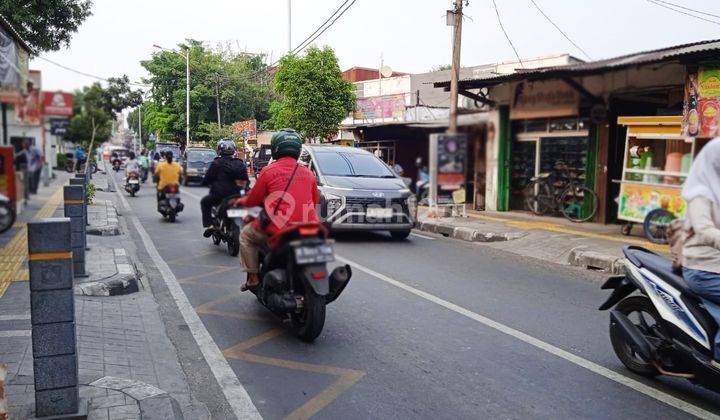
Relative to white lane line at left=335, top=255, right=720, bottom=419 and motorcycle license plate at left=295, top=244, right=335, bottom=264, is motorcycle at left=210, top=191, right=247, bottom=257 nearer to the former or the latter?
motorcycle license plate at left=295, top=244, right=335, bottom=264

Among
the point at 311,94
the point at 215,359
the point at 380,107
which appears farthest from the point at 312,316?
the point at 380,107

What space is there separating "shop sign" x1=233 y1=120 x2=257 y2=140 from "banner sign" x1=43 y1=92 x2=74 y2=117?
2.04 ft

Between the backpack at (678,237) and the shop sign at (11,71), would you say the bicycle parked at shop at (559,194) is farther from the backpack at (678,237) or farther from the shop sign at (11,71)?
the shop sign at (11,71)

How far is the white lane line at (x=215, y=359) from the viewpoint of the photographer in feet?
11.0

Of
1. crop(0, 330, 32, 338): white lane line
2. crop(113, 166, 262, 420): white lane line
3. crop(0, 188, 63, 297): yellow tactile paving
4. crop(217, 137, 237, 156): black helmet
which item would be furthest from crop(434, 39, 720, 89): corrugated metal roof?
crop(0, 188, 63, 297): yellow tactile paving

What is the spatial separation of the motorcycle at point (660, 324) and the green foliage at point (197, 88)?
2.70 meters

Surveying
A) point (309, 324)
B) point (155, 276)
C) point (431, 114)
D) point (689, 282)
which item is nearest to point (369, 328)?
point (309, 324)

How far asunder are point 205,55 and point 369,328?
138 inches

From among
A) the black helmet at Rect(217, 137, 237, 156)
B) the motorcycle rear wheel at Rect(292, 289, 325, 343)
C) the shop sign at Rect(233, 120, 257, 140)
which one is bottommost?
the motorcycle rear wheel at Rect(292, 289, 325, 343)

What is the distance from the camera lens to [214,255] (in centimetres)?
845

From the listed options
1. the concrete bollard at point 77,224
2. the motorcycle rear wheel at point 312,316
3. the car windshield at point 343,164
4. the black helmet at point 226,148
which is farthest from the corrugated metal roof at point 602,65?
the concrete bollard at point 77,224

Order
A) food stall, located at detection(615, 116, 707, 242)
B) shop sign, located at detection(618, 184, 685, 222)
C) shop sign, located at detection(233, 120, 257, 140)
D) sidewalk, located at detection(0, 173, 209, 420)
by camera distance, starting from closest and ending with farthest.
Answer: food stall, located at detection(615, 116, 707, 242) < shop sign, located at detection(618, 184, 685, 222) < shop sign, located at detection(233, 120, 257, 140) < sidewalk, located at detection(0, 173, 209, 420)

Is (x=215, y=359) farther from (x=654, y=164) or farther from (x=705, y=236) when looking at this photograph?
(x=654, y=164)

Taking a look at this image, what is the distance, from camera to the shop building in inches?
46.5
